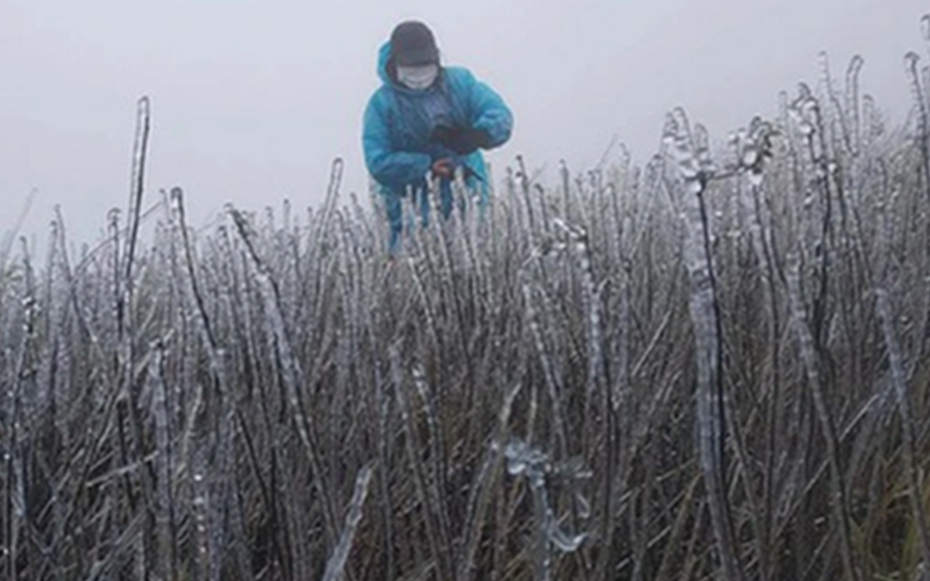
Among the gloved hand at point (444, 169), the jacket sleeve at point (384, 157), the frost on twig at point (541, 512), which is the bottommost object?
the frost on twig at point (541, 512)

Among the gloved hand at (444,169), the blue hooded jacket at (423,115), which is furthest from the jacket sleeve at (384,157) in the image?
the gloved hand at (444,169)

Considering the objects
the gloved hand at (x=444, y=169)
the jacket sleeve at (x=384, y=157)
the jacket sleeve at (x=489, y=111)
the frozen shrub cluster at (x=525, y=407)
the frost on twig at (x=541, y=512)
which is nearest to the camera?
the frost on twig at (x=541, y=512)

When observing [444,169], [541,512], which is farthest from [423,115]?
[541,512]

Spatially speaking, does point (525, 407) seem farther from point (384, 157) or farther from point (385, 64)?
point (385, 64)

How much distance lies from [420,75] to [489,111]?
0.98 feet

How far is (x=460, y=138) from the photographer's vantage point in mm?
4680

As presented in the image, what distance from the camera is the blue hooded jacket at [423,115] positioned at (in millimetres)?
4656

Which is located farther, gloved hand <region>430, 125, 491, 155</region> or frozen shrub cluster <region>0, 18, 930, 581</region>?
gloved hand <region>430, 125, 491, 155</region>

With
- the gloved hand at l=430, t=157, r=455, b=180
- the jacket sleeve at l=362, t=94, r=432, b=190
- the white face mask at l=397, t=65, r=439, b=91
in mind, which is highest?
the white face mask at l=397, t=65, r=439, b=91

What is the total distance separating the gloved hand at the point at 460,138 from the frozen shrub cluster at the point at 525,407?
2.98 meters

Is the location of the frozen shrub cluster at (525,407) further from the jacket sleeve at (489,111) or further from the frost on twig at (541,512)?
the jacket sleeve at (489,111)

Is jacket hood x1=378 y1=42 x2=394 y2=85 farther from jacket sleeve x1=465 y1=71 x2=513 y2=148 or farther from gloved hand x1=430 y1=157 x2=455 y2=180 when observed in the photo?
gloved hand x1=430 y1=157 x2=455 y2=180

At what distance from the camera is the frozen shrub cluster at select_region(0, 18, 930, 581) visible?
0.67 m

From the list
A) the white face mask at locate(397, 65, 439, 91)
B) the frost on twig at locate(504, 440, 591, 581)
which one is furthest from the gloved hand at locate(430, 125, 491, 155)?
the frost on twig at locate(504, 440, 591, 581)
